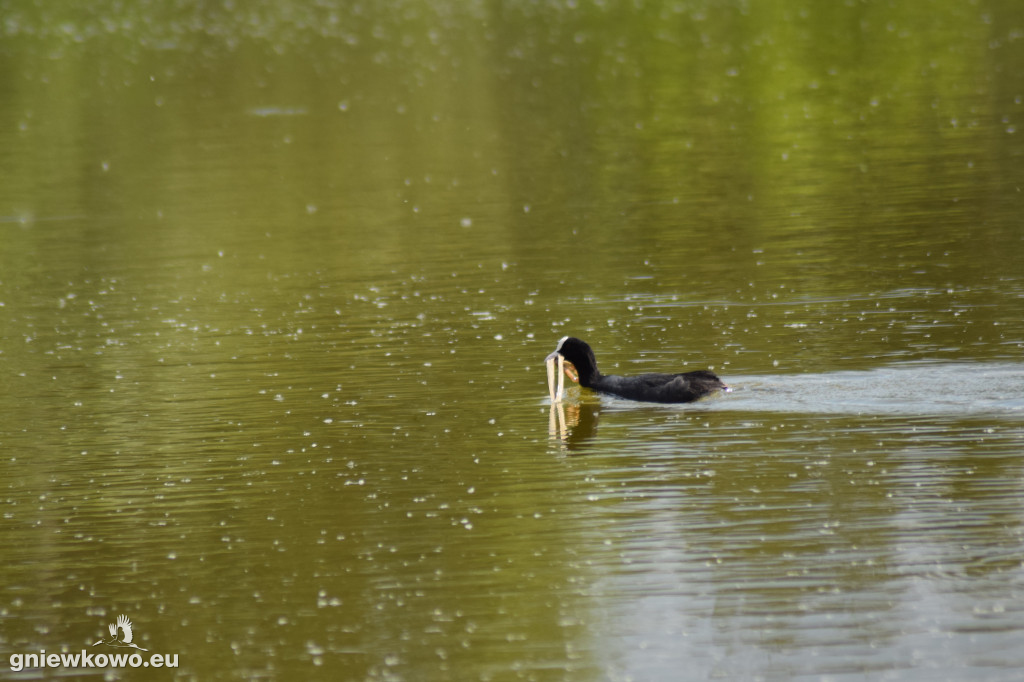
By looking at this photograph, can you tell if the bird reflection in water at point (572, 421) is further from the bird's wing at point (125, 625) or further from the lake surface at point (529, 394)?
the bird's wing at point (125, 625)

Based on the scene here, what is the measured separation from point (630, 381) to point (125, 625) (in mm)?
6176

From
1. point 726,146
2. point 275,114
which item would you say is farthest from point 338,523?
point 275,114

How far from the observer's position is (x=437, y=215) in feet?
90.7

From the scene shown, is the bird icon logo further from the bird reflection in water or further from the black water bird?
the black water bird

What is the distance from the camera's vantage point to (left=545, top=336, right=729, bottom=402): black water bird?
14664 millimetres

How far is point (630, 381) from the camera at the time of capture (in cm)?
1524

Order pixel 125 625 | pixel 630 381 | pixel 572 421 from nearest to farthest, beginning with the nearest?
pixel 125 625
pixel 572 421
pixel 630 381

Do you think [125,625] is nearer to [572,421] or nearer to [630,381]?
[572,421]

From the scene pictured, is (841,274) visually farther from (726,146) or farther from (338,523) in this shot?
(726,146)

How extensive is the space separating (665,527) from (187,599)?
343 centimetres

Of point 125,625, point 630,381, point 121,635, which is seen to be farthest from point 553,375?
point 121,635

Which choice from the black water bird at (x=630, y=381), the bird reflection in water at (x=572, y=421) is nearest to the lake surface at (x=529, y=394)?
the bird reflection in water at (x=572, y=421)

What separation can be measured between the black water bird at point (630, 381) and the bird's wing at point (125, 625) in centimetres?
574

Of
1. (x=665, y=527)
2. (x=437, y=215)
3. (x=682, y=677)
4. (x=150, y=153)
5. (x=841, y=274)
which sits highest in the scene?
(x=150, y=153)
